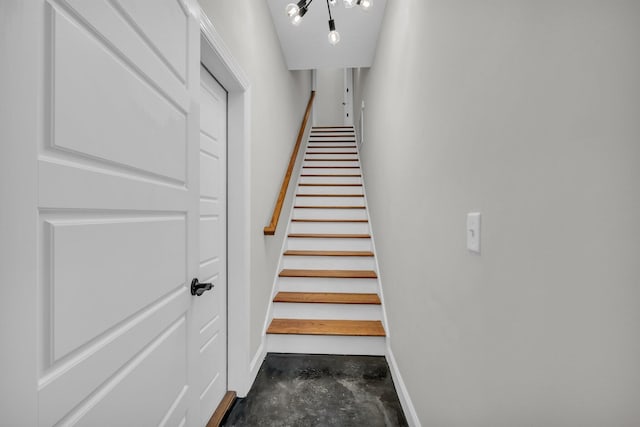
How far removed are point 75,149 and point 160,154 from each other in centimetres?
29

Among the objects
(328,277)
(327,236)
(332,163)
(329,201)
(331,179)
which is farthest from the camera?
(332,163)

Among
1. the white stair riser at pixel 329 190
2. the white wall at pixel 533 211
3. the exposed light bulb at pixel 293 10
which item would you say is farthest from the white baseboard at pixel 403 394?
the exposed light bulb at pixel 293 10

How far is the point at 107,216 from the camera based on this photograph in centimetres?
68

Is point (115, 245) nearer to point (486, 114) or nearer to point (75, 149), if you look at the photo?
point (75, 149)

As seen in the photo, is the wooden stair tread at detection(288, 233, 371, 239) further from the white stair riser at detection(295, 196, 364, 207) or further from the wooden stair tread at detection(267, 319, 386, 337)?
the wooden stair tread at detection(267, 319, 386, 337)

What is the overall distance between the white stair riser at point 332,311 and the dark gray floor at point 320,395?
308 mm

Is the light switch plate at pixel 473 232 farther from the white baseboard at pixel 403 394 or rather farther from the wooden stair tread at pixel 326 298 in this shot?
the wooden stair tread at pixel 326 298

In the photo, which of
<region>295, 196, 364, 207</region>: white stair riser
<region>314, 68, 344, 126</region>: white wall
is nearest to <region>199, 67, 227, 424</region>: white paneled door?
<region>295, 196, 364, 207</region>: white stair riser

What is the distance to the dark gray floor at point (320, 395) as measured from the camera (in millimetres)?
1643

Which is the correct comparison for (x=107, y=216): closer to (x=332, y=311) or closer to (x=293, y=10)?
(x=293, y=10)

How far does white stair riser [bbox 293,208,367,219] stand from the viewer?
11.3ft

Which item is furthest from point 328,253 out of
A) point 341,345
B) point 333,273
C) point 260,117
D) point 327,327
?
point 260,117

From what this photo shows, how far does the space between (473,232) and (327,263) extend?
6.68 ft

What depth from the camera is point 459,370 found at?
3.27ft
